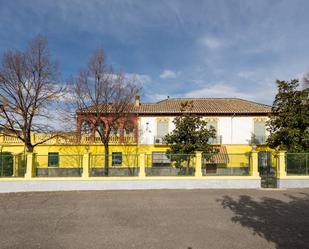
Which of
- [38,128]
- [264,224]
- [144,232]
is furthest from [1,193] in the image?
[264,224]

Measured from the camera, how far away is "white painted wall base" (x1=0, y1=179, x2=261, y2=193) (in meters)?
14.6

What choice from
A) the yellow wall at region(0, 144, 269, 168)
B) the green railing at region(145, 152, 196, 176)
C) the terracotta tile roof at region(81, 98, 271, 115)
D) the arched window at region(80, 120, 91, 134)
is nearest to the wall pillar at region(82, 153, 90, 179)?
the yellow wall at region(0, 144, 269, 168)

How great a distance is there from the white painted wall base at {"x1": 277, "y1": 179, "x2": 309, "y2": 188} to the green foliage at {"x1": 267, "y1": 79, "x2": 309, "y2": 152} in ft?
15.3

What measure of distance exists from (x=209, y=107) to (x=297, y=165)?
15.9m

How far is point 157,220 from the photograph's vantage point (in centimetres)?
841

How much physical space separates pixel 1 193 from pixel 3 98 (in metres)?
8.26

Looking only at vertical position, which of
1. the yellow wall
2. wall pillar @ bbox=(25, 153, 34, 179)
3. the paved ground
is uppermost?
the yellow wall

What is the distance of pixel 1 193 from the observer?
1416 centimetres

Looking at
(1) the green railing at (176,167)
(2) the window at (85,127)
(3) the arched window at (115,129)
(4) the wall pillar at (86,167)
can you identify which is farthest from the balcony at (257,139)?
(4) the wall pillar at (86,167)

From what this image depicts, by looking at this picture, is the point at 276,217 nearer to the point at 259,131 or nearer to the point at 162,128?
the point at 162,128

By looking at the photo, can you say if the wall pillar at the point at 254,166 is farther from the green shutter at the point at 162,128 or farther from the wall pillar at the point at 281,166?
the green shutter at the point at 162,128

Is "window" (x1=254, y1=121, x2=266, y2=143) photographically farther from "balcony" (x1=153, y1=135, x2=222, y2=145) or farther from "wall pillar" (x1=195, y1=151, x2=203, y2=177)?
"wall pillar" (x1=195, y1=151, x2=203, y2=177)

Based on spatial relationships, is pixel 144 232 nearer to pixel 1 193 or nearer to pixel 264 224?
pixel 264 224

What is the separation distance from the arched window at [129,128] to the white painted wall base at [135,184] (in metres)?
11.8
